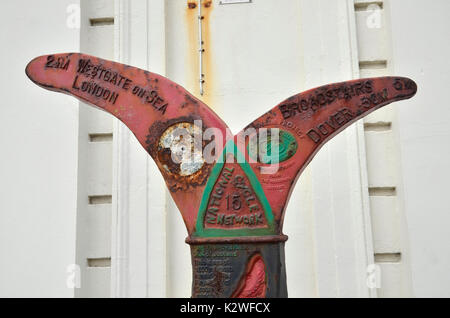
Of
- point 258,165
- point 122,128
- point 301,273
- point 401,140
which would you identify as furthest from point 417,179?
point 122,128

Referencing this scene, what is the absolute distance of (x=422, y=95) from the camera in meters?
4.04

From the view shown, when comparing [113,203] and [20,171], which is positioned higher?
[20,171]

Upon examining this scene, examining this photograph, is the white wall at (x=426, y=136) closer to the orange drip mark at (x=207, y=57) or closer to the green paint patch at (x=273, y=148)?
the orange drip mark at (x=207, y=57)

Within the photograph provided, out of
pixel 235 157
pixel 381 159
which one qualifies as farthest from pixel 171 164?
pixel 381 159

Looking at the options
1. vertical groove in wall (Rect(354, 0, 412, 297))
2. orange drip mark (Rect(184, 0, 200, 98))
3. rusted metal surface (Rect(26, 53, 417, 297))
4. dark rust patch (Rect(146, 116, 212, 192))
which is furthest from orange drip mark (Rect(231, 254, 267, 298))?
orange drip mark (Rect(184, 0, 200, 98))

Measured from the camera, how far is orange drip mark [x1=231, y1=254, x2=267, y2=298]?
8.21 ft

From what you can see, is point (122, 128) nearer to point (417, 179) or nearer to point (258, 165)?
point (258, 165)

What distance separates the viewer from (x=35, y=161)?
414cm

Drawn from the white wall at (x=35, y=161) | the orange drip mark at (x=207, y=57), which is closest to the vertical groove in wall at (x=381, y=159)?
the orange drip mark at (x=207, y=57)

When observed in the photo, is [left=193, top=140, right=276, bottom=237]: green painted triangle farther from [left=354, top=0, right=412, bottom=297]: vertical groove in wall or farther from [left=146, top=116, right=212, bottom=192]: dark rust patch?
[left=354, top=0, right=412, bottom=297]: vertical groove in wall

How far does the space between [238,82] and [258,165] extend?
6.09ft

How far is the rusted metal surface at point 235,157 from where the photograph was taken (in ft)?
8.24

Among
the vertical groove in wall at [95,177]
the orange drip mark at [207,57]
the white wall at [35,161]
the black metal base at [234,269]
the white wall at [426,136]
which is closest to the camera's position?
the black metal base at [234,269]

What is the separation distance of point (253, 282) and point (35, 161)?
2425 millimetres
